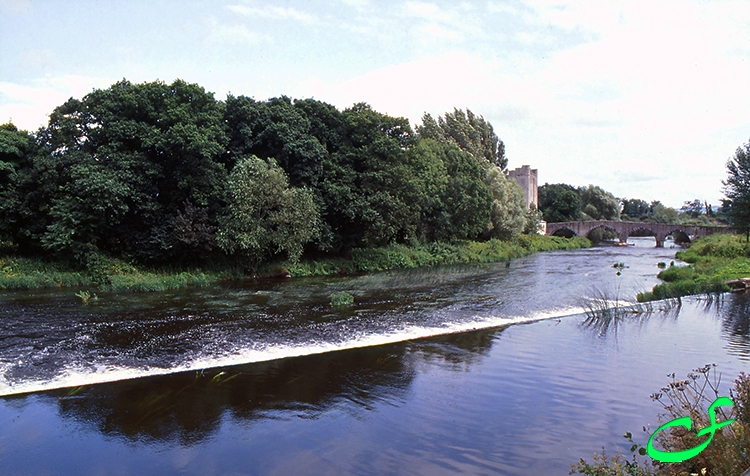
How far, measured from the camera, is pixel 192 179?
90.2ft

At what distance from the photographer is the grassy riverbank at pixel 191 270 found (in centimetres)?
2431

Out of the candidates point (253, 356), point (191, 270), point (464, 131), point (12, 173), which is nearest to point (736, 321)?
point (253, 356)

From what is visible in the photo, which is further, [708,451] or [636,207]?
[636,207]

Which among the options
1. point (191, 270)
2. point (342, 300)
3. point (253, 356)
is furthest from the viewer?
point (191, 270)

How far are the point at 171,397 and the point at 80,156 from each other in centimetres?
2053

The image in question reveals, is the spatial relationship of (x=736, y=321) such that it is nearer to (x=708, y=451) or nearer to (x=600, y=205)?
(x=708, y=451)

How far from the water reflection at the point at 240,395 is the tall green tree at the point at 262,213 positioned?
616 inches

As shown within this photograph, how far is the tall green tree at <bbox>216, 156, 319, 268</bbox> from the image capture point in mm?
27344

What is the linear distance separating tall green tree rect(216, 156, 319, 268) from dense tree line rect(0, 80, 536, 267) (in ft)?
0.21

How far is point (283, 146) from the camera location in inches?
1190

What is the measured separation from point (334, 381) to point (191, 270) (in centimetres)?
1947

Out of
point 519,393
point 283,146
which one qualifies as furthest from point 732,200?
point 519,393

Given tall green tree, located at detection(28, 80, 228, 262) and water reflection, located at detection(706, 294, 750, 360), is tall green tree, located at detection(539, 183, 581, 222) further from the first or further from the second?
tall green tree, located at detection(28, 80, 228, 262)

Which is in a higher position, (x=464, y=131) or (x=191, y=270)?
(x=464, y=131)
